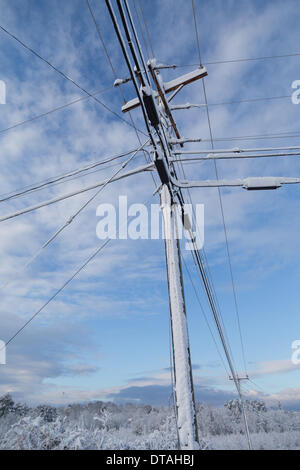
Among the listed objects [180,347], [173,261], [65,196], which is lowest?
[180,347]

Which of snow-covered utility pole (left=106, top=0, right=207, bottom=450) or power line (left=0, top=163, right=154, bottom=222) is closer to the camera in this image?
snow-covered utility pole (left=106, top=0, right=207, bottom=450)

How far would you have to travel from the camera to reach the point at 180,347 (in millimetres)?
4211

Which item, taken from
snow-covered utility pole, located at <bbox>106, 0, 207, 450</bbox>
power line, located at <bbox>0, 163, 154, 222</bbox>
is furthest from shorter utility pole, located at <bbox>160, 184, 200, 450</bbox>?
power line, located at <bbox>0, 163, 154, 222</bbox>

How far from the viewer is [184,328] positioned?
4383 mm

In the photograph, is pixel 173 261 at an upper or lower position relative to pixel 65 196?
lower

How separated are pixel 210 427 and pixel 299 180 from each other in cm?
2218

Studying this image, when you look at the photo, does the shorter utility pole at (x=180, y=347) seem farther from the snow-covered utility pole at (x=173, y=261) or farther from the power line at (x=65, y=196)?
the power line at (x=65, y=196)

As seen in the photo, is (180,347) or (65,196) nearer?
(180,347)

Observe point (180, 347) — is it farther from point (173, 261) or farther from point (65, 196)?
point (65, 196)

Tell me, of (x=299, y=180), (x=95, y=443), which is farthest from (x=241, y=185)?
(x=95, y=443)

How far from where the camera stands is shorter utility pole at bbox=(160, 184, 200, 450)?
366 centimetres

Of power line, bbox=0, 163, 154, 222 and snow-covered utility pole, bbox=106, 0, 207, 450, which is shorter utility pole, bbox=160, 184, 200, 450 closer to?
snow-covered utility pole, bbox=106, 0, 207, 450

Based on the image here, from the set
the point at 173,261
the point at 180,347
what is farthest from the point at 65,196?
the point at 180,347
